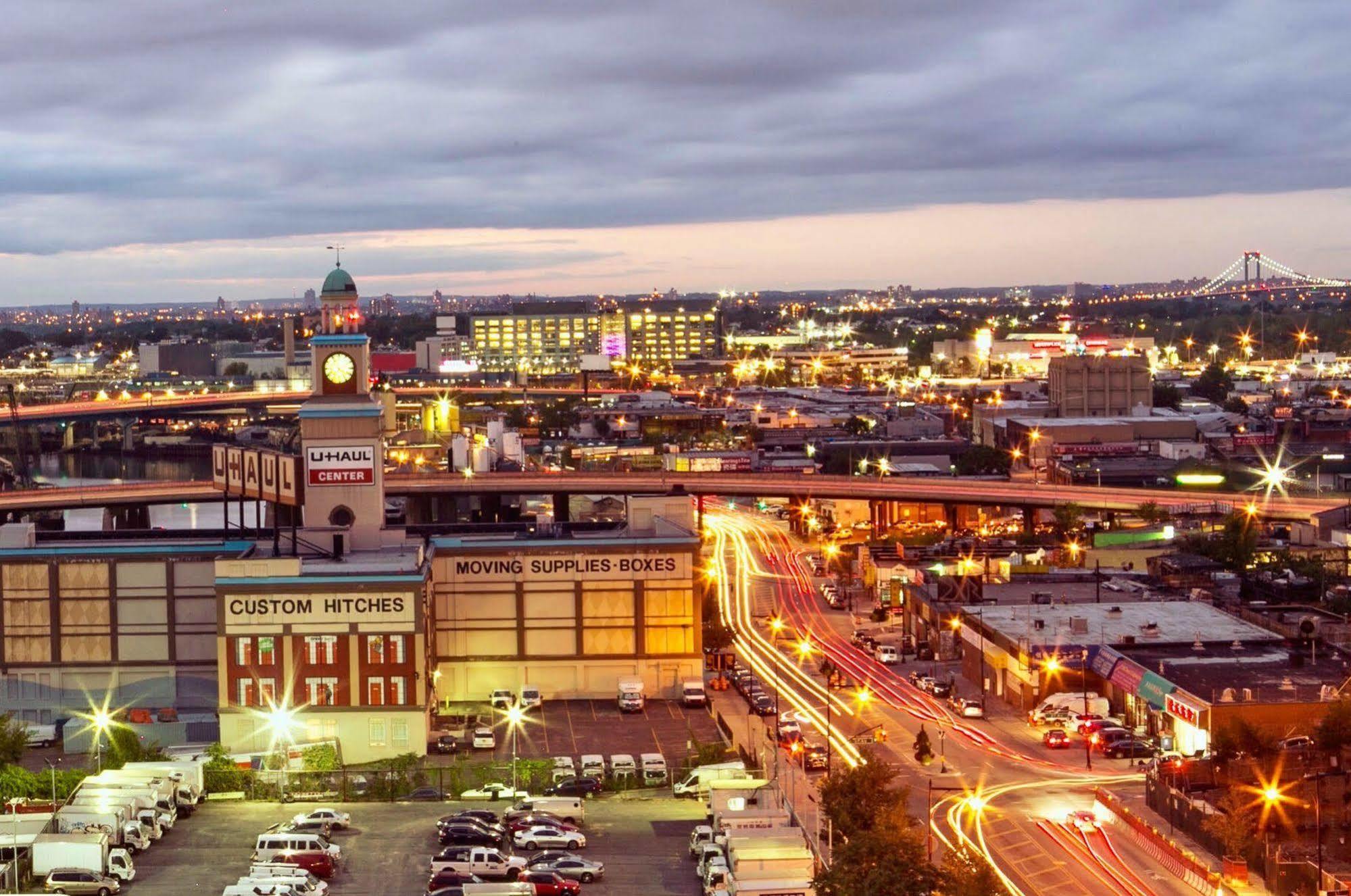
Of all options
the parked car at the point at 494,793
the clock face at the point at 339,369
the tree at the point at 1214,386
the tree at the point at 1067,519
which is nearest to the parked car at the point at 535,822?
the parked car at the point at 494,793

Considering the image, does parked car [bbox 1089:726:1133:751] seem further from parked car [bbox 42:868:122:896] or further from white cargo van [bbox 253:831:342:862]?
parked car [bbox 42:868:122:896]

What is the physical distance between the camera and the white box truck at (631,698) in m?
30.8

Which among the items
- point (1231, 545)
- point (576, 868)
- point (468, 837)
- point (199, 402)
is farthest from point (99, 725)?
point (199, 402)

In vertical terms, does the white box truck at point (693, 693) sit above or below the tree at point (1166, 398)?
below

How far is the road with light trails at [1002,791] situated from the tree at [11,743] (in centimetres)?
1103

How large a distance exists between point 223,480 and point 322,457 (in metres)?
2.26

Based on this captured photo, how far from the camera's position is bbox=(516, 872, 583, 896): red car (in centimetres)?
2033

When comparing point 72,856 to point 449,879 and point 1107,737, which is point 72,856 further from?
point 1107,737

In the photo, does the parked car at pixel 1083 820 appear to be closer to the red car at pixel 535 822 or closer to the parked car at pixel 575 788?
the red car at pixel 535 822

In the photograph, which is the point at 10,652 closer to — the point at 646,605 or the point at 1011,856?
the point at 646,605

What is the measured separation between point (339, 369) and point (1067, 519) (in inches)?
832

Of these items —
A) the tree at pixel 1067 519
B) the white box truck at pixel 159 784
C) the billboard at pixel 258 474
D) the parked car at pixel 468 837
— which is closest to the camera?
the parked car at pixel 468 837

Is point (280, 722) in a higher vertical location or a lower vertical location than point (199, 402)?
lower

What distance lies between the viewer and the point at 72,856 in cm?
2089
